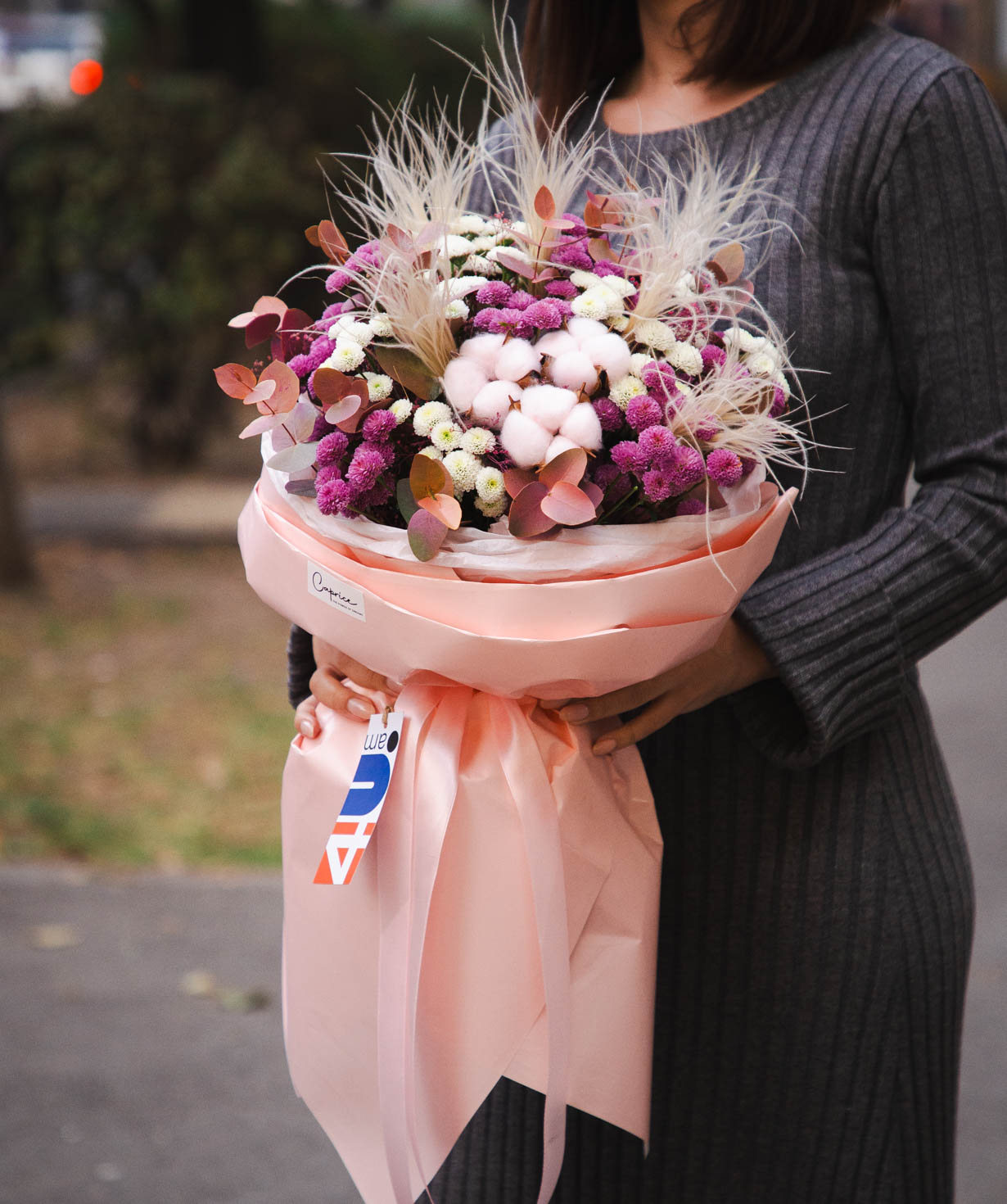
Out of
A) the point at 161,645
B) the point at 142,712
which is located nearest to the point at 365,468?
the point at 142,712

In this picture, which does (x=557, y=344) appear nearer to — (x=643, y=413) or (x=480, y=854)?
(x=643, y=413)

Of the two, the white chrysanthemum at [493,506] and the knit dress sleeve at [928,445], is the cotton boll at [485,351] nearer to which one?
the white chrysanthemum at [493,506]

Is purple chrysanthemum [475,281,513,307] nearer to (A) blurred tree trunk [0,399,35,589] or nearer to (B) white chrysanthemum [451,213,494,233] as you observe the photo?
(B) white chrysanthemum [451,213,494,233]

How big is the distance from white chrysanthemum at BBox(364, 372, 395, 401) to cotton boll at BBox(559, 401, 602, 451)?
0.16 metres

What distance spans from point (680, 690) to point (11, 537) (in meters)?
5.36

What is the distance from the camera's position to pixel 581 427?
40.8 inches

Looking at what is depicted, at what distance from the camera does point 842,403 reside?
1364mm

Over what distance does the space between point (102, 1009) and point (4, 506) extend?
10.7 feet

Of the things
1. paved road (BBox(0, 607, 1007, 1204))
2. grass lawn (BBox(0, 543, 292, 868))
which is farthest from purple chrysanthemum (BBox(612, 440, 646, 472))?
grass lawn (BBox(0, 543, 292, 868))

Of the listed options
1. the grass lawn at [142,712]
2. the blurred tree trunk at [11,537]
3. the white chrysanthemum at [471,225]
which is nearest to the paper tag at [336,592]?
the white chrysanthemum at [471,225]

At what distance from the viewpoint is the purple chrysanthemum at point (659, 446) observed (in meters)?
1.02

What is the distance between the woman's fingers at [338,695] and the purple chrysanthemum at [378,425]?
27 cm

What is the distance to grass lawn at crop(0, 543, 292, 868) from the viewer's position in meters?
4.16

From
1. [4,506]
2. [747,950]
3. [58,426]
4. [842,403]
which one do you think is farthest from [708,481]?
[58,426]
